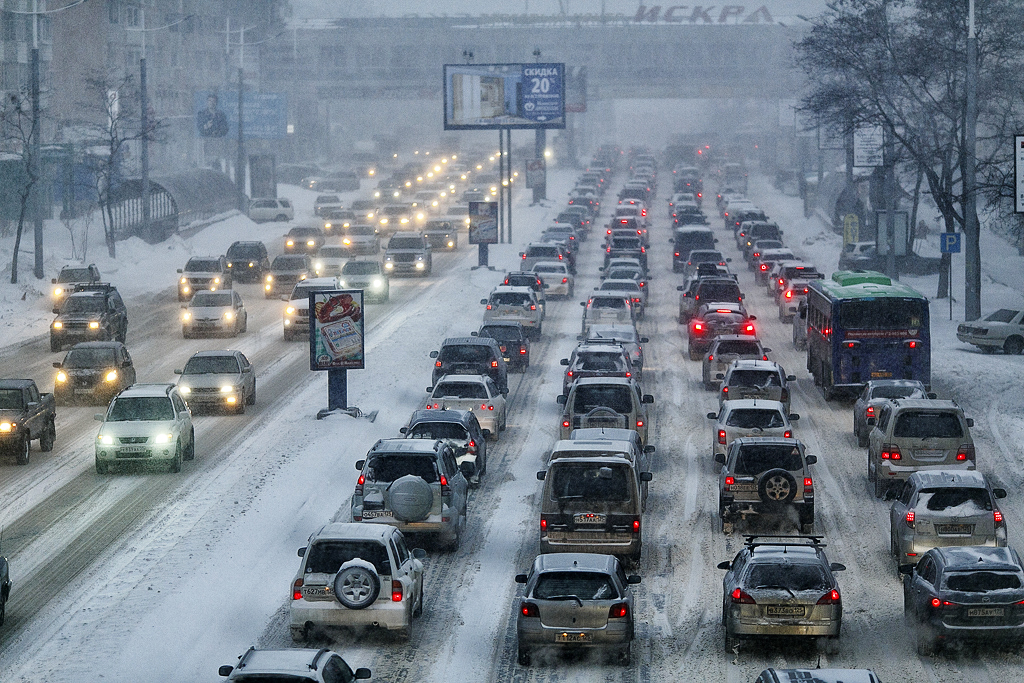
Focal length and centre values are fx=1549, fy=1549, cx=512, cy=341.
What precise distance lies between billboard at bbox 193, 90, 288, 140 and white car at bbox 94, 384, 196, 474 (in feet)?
248

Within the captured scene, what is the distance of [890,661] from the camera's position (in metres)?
17.4

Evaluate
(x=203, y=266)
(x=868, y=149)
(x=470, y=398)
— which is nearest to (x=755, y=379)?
(x=470, y=398)

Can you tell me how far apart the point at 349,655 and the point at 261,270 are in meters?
44.0

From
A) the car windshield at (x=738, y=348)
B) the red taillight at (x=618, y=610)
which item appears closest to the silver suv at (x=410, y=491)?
the red taillight at (x=618, y=610)

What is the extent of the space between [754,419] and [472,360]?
9336mm

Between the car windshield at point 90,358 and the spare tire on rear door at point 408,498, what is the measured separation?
52.3 feet

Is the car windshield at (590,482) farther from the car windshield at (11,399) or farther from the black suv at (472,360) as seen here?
the black suv at (472,360)

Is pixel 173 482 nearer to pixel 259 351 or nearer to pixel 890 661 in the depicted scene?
pixel 890 661

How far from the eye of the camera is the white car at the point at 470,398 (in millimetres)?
30859

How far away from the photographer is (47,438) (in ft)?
98.1

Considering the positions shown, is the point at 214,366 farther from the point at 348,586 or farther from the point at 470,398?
the point at 348,586

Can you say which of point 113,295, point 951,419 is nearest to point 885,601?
point 951,419

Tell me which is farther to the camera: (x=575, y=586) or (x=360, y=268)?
(x=360, y=268)

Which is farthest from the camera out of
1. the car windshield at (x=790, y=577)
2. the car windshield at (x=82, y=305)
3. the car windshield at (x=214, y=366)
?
the car windshield at (x=82, y=305)
